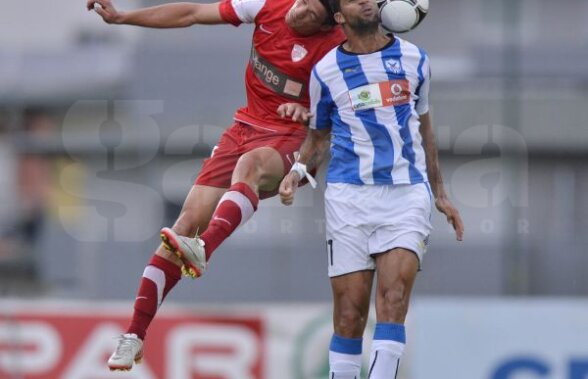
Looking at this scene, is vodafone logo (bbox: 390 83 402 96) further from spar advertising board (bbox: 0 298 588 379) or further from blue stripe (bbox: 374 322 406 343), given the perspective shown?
spar advertising board (bbox: 0 298 588 379)

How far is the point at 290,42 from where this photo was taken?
Result: 7930mm

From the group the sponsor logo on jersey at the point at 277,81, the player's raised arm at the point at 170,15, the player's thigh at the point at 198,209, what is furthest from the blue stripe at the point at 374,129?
the player's thigh at the point at 198,209

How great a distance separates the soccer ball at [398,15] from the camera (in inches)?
289

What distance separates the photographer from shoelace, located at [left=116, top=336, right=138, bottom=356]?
7.58m

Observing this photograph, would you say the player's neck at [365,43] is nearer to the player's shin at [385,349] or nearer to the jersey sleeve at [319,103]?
the jersey sleeve at [319,103]

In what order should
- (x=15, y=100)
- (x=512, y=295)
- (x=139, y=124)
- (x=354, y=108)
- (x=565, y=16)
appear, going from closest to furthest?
(x=354, y=108), (x=512, y=295), (x=139, y=124), (x=15, y=100), (x=565, y=16)

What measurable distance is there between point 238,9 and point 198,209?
1.07 meters

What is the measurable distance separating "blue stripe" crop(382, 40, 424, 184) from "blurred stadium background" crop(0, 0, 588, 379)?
3.42 m

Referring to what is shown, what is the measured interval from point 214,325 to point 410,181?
4.05m

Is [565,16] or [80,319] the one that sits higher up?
[565,16]

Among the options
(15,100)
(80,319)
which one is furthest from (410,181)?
(15,100)

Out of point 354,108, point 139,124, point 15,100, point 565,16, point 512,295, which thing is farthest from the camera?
point 565,16

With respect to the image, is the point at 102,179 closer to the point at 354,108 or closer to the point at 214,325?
the point at 214,325

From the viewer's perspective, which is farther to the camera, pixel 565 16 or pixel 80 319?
pixel 565 16
